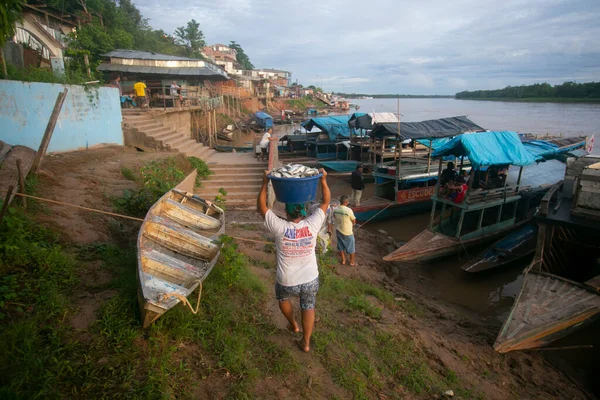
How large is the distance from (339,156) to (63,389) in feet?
57.7

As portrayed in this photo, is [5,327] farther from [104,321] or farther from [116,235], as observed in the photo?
[116,235]

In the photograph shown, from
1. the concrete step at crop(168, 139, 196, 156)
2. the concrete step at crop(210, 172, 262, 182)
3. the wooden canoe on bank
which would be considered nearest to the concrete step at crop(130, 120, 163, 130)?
the concrete step at crop(168, 139, 196, 156)

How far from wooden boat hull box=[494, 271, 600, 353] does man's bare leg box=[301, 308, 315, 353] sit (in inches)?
124

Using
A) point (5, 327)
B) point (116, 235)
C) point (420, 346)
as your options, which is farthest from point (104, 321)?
point (420, 346)

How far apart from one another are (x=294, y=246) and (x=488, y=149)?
726 cm

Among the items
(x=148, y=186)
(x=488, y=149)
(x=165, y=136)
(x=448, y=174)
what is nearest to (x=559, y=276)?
(x=488, y=149)

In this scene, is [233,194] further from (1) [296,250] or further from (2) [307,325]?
(1) [296,250]

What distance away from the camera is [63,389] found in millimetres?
2652

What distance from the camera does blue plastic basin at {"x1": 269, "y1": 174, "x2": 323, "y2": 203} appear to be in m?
Result: 3.69

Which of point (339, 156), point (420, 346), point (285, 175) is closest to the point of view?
point (285, 175)

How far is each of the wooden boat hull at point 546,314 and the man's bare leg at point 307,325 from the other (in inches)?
124

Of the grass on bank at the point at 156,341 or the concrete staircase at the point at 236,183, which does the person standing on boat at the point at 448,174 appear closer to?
the concrete staircase at the point at 236,183

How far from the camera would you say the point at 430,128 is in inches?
470

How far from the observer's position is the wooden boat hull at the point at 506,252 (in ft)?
26.6
